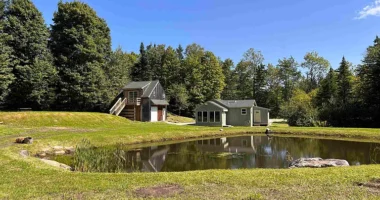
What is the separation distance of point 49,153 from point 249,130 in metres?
17.0

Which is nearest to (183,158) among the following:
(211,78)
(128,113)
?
(128,113)

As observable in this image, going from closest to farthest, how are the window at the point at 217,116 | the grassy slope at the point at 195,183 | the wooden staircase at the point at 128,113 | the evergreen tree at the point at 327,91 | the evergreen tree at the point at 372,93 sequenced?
the grassy slope at the point at 195,183 < the evergreen tree at the point at 372,93 < the wooden staircase at the point at 128,113 < the window at the point at 217,116 < the evergreen tree at the point at 327,91

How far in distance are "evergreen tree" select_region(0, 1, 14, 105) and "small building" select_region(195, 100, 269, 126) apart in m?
20.3

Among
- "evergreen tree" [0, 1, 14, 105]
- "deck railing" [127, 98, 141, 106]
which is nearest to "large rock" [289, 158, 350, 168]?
"deck railing" [127, 98, 141, 106]

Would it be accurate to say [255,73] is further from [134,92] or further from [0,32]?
[0,32]

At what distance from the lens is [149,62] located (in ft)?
173

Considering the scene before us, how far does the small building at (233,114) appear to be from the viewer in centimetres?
3209

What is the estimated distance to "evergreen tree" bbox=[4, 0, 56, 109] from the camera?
2794 cm

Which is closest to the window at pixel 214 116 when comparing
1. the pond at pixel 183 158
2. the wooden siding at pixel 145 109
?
the wooden siding at pixel 145 109

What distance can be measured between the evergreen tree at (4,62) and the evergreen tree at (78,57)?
5.37 m

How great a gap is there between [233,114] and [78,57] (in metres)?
19.8

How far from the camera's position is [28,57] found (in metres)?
29.2

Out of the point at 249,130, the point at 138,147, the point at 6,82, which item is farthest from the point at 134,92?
the point at 138,147

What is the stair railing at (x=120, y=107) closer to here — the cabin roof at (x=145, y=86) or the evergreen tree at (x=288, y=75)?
the cabin roof at (x=145, y=86)
